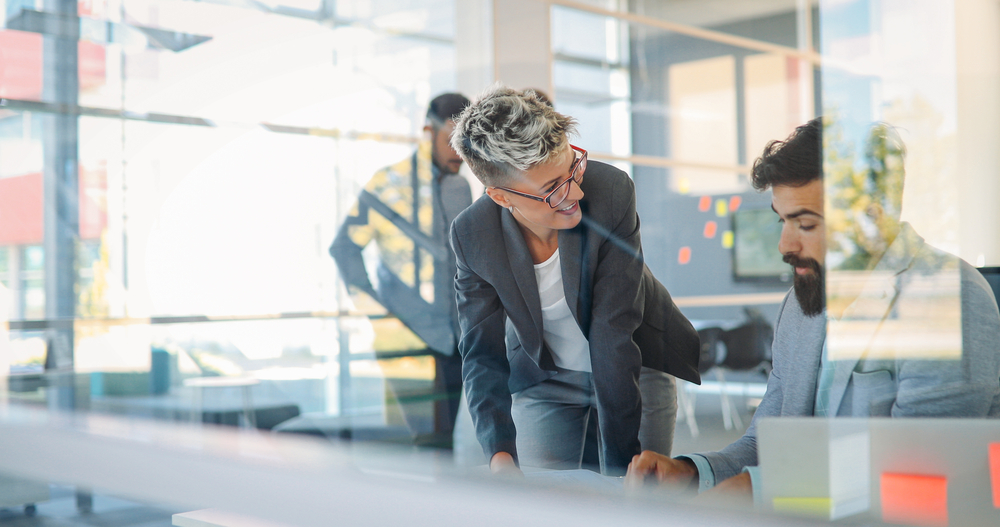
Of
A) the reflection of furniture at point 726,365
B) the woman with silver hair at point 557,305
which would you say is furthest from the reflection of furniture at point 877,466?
the woman with silver hair at point 557,305

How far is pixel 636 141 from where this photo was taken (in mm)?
4027

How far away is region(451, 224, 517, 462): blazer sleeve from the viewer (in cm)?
157

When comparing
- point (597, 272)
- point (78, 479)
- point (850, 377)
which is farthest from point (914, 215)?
point (78, 479)

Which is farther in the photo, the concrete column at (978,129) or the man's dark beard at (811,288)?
the man's dark beard at (811,288)

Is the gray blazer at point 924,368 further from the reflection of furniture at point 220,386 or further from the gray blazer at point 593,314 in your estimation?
the reflection of furniture at point 220,386

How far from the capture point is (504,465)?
1521 mm

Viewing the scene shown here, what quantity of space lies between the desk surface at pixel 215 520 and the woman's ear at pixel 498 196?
0.75 metres

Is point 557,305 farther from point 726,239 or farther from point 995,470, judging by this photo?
point 726,239

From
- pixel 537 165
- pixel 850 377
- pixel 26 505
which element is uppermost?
pixel 537 165

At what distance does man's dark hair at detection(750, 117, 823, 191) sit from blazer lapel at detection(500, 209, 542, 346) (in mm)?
470

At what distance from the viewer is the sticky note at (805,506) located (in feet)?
3.28

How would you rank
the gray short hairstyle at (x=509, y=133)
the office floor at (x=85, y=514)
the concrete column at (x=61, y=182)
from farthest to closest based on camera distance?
the concrete column at (x=61, y=182) < the office floor at (x=85, y=514) < the gray short hairstyle at (x=509, y=133)

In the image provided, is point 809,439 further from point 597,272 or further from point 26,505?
point 26,505

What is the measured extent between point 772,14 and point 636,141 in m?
1.40
